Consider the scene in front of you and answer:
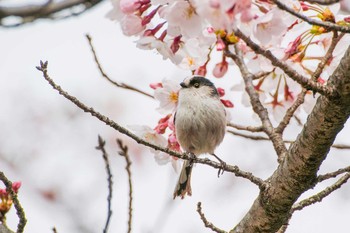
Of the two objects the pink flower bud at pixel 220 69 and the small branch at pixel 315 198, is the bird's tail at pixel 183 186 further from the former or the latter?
the small branch at pixel 315 198

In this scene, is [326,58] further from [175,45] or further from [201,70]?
[175,45]

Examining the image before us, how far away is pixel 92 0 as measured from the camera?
1.96 meters

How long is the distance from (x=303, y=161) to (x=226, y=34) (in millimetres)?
542

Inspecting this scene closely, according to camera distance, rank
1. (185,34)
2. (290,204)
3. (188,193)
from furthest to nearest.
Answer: (188,193) < (290,204) < (185,34)

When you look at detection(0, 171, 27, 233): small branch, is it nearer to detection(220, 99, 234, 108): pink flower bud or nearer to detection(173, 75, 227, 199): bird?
detection(220, 99, 234, 108): pink flower bud

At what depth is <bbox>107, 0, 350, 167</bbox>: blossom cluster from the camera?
147 centimetres

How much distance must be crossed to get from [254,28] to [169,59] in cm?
47

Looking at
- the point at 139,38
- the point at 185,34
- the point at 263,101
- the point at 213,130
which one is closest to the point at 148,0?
the point at 139,38

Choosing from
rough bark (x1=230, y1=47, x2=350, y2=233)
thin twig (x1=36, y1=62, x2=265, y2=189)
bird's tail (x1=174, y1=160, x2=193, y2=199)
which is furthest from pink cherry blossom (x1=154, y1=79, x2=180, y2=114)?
bird's tail (x1=174, y1=160, x2=193, y2=199)

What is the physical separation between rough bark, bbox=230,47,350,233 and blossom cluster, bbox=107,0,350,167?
27 centimetres

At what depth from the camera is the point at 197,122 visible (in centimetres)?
375

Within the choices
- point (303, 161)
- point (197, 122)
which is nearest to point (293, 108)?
point (303, 161)

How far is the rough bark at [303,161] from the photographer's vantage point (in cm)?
179

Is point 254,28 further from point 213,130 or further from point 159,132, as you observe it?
point 213,130
